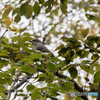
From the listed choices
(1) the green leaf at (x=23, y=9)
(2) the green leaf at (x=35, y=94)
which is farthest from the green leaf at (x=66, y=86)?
(1) the green leaf at (x=23, y=9)

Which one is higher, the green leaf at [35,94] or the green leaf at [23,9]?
the green leaf at [23,9]

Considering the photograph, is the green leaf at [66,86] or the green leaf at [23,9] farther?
the green leaf at [66,86]

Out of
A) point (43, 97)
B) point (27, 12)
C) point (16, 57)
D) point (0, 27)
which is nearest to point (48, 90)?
point (43, 97)

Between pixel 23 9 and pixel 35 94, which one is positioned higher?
pixel 23 9

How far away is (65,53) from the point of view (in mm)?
800

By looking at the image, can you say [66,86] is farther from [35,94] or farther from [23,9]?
[23,9]

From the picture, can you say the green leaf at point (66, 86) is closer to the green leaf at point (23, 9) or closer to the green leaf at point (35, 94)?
the green leaf at point (35, 94)

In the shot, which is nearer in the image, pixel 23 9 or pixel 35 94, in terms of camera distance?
pixel 23 9

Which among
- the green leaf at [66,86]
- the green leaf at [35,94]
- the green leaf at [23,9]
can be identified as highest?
the green leaf at [23,9]

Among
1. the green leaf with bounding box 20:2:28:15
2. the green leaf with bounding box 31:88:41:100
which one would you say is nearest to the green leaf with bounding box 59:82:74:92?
the green leaf with bounding box 31:88:41:100

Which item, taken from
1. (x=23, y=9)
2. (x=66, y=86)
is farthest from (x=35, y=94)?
(x=23, y=9)

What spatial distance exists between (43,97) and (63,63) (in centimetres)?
22

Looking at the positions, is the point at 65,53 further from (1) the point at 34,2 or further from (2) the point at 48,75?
(1) the point at 34,2

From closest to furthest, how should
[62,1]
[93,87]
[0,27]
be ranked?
[62,1] < [93,87] < [0,27]
